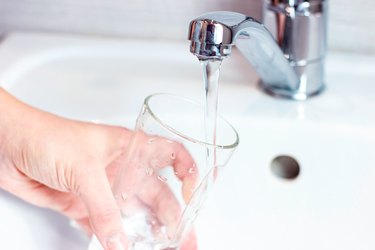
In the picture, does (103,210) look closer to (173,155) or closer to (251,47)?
(173,155)

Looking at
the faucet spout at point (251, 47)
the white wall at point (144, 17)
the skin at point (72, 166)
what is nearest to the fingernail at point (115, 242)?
the skin at point (72, 166)

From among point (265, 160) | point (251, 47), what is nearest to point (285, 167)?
point (265, 160)

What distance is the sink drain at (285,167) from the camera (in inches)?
22.2

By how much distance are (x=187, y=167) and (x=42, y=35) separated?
12.7 inches

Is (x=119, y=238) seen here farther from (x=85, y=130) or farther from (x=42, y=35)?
(x=42, y=35)

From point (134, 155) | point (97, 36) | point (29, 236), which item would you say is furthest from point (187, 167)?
point (97, 36)

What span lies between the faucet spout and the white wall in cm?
8

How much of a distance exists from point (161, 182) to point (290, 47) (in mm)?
183

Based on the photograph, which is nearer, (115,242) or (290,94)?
(115,242)

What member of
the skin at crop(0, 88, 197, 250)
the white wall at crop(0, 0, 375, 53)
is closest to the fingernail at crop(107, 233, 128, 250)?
the skin at crop(0, 88, 197, 250)

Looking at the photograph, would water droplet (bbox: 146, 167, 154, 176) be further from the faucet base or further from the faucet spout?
the faucet base

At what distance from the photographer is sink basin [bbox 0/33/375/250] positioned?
1.75 feet

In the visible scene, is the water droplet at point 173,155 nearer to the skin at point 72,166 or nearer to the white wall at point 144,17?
the skin at point 72,166

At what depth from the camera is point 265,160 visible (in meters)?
0.56
